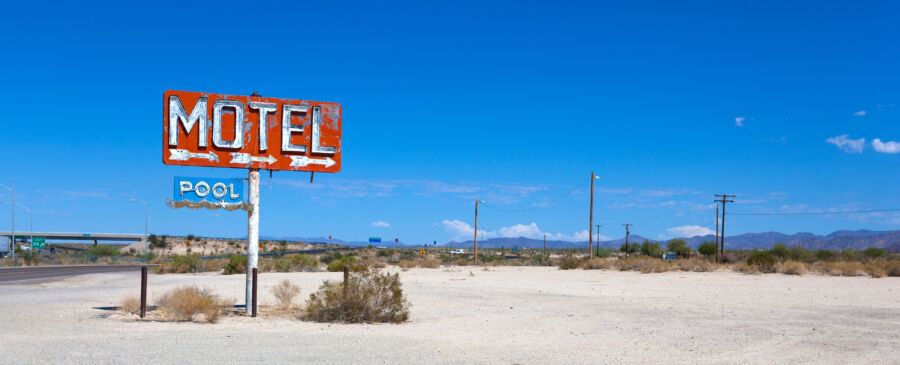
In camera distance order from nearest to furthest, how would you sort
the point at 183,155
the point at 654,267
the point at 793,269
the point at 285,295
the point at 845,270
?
the point at 183,155 < the point at 285,295 < the point at 845,270 < the point at 793,269 < the point at 654,267

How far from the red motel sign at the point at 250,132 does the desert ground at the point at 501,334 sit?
3794 millimetres

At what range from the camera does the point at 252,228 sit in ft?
55.3

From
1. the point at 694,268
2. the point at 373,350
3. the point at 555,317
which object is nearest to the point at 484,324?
the point at 555,317

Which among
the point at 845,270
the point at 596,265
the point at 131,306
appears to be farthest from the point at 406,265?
the point at 131,306

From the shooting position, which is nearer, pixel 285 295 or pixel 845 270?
pixel 285 295

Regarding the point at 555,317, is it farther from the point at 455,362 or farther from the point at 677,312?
the point at 455,362

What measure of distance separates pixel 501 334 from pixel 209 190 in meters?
7.72

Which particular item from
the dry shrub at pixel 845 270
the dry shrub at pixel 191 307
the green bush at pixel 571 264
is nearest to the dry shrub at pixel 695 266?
the dry shrub at pixel 845 270

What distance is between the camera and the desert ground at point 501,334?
1078 centimetres

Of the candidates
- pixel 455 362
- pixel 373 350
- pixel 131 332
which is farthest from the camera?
pixel 131 332

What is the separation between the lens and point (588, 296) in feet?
79.7

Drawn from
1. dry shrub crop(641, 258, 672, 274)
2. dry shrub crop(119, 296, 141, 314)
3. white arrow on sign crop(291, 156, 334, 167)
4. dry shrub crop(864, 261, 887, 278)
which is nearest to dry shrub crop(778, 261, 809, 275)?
dry shrub crop(864, 261, 887, 278)

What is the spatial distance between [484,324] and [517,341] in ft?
9.33

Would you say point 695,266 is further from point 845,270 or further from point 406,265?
point 406,265
